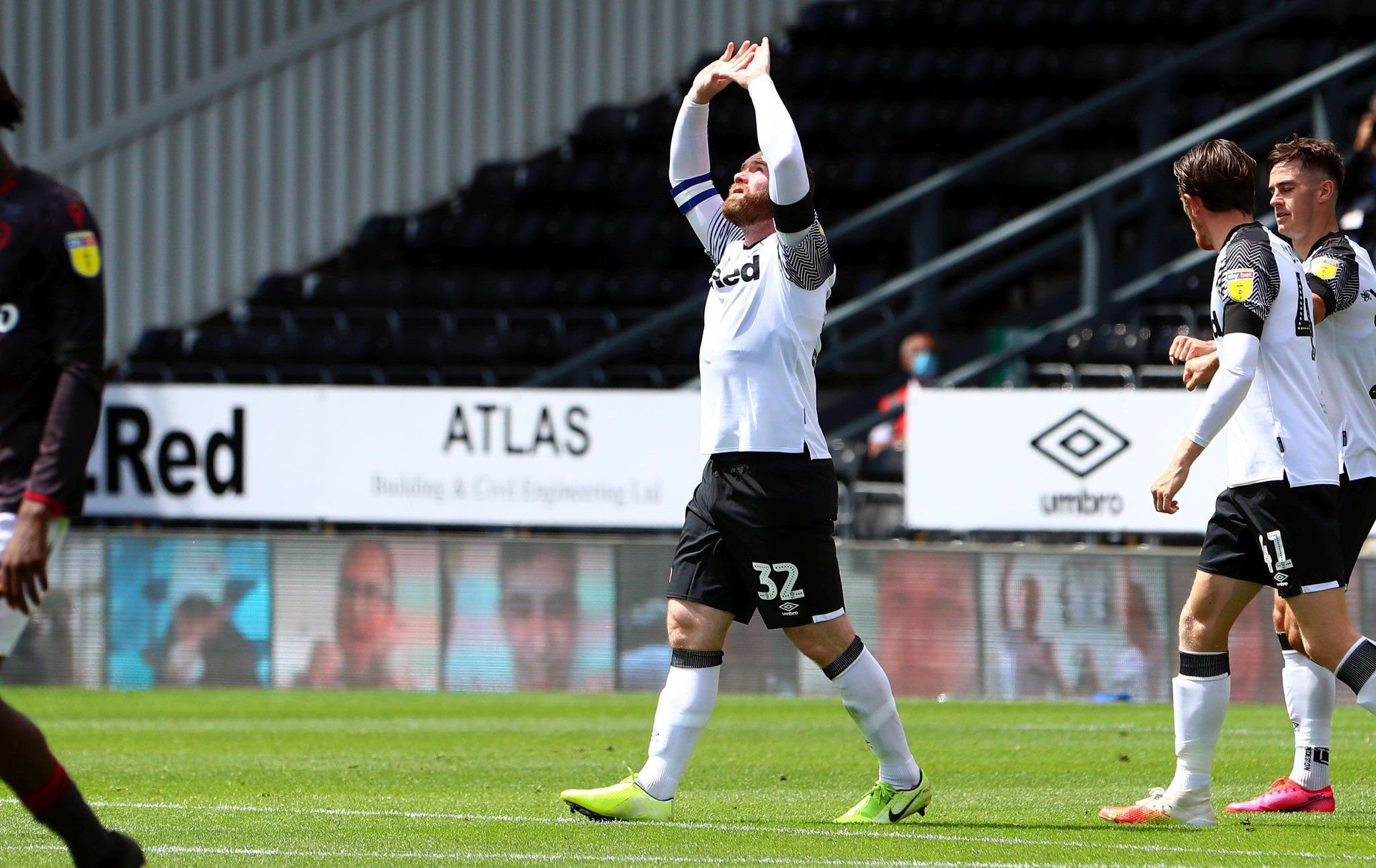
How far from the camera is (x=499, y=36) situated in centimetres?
2206

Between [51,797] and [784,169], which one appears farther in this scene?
[784,169]

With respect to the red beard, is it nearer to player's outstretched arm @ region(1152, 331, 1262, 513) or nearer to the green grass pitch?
player's outstretched arm @ region(1152, 331, 1262, 513)

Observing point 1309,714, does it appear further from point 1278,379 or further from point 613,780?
point 613,780

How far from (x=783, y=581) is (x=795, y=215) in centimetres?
105

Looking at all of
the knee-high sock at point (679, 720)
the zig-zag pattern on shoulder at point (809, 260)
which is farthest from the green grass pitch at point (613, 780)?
the zig-zag pattern on shoulder at point (809, 260)

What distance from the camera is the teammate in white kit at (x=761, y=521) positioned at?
5883 millimetres

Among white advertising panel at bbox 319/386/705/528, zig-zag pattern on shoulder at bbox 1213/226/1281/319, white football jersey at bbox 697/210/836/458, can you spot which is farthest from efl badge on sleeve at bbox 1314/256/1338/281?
white advertising panel at bbox 319/386/705/528

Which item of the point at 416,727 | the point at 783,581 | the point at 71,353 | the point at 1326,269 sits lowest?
the point at 416,727

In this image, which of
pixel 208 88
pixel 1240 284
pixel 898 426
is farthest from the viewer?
pixel 208 88

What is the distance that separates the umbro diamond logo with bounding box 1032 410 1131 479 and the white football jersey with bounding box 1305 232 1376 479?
19.3 ft

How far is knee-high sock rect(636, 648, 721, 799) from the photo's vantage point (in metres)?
5.94

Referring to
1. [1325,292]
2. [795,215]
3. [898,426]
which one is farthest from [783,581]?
[898,426]

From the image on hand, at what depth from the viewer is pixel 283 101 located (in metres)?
21.5

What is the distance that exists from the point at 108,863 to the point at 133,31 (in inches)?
706
